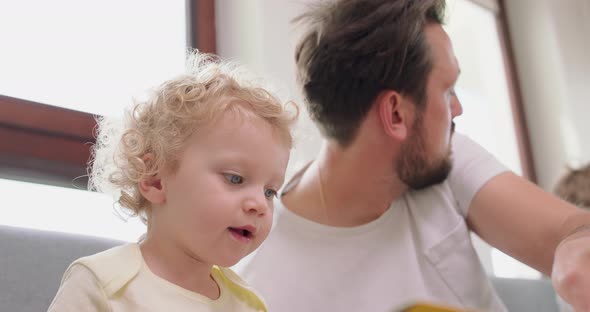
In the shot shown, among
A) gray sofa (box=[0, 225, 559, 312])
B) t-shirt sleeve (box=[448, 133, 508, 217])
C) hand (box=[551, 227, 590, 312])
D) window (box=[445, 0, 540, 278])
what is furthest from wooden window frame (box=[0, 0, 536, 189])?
window (box=[445, 0, 540, 278])

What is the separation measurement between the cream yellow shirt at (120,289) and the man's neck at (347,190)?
620 mm

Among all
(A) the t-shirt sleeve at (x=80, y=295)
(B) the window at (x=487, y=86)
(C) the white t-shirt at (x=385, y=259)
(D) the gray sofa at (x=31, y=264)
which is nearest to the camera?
(A) the t-shirt sleeve at (x=80, y=295)

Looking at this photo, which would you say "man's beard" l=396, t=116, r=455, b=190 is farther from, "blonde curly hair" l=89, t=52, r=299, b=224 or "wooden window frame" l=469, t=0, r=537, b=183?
"wooden window frame" l=469, t=0, r=537, b=183

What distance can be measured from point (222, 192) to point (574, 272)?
505 mm

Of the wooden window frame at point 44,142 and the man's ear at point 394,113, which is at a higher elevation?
the man's ear at point 394,113

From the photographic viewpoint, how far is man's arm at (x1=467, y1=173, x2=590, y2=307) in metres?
1.26

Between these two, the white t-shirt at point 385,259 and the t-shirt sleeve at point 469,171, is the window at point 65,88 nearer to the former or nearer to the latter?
the white t-shirt at point 385,259

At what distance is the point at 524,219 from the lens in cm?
134

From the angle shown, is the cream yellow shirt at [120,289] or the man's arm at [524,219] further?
the man's arm at [524,219]

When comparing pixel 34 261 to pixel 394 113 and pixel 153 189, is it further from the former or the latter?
pixel 394 113

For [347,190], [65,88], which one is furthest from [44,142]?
[347,190]

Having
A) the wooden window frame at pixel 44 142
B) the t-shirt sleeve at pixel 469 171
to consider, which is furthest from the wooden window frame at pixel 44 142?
the t-shirt sleeve at pixel 469 171

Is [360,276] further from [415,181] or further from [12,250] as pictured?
[12,250]

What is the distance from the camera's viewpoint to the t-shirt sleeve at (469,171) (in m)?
1.45
